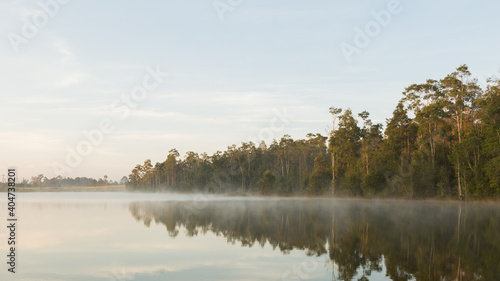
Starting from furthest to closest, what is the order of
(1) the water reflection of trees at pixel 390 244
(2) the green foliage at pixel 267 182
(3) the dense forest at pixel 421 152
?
(2) the green foliage at pixel 267 182 → (3) the dense forest at pixel 421 152 → (1) the water reflection of trees at pixel 390 244

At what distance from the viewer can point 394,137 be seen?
238 feet

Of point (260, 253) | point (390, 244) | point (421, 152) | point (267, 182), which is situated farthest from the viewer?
point (267, 182)

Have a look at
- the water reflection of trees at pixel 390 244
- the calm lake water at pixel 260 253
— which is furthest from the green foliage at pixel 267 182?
the calm lake water at pixel 260 253

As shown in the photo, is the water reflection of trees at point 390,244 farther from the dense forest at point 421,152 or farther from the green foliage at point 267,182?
the green foliage at point 267,182

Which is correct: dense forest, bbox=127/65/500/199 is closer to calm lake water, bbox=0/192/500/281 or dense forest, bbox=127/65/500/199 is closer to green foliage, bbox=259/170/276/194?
green foliage, bbox=259/170/276/194

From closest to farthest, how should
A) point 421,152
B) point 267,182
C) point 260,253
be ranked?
1. point 260,253
2. point 421,152
3. point 267,182

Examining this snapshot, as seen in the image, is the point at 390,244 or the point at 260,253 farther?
the point at 390,244

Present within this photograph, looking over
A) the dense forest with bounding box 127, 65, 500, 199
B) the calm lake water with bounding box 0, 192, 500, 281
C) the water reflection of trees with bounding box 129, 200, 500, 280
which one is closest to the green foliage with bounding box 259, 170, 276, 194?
the dense forest with bounding box 127, 65, 500, 199

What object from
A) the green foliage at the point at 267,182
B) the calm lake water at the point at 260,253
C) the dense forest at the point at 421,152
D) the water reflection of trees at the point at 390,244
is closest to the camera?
the calm lake water at the point at 260,253

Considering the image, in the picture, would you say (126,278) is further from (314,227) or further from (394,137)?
(394,137)

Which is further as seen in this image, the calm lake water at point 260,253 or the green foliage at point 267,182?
the green foliage at point 267,182

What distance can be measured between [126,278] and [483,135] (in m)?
54.8

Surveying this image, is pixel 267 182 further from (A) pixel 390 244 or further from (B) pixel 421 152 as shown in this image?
(A) pixel 390 244

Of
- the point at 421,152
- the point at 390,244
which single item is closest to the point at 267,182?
the point at 421,152
